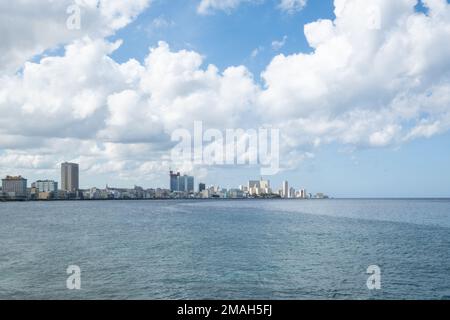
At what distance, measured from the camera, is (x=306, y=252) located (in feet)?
142

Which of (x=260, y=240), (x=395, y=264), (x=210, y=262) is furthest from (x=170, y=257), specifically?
(x=395, y=264)

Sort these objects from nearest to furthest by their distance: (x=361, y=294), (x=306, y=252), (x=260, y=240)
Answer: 1. (x=361, y=294)
2. (x=306, y=252)
3. (x=260, y=240)

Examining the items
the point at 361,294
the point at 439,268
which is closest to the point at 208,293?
the point at 361,294
